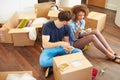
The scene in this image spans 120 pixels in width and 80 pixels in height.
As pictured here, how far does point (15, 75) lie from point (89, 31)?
142 cm

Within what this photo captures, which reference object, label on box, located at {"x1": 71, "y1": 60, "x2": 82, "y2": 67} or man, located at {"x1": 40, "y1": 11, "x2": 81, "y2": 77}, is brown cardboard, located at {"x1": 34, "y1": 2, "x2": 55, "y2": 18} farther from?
label on box, located at {"x1": 71, "y1": 60, "x2": 82, "y2": 67}

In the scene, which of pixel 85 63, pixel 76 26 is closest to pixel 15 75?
pixel 85 63

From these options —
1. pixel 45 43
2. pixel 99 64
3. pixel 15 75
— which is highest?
pixel 45 43

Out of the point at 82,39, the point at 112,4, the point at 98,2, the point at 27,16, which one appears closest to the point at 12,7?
the point at 27,16

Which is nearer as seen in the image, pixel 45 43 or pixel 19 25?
pixel 45 43

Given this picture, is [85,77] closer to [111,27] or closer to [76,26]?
[76,26]

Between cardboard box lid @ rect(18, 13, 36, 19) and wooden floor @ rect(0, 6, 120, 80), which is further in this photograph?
cardboard box lid @ rect(18, 13, 36, 19)

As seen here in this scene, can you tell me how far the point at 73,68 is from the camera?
1.97 metres

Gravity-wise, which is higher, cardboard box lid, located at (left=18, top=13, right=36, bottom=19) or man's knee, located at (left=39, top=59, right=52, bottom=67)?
cardboard box lid, located at (left=18, top=13, right=36, bottom=19)

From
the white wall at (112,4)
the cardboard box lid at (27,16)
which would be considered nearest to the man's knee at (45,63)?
the cardboard box lid at (27,16)

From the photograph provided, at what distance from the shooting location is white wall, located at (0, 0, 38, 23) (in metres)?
3.48

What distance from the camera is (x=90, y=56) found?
280cm

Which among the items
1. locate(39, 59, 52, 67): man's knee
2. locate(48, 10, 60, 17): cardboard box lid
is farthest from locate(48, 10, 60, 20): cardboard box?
locate(39, 59, 52, 67): man's knee

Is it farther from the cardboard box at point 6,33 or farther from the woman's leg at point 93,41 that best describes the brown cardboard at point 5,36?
the woman's leg at point 93,41
